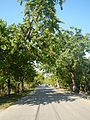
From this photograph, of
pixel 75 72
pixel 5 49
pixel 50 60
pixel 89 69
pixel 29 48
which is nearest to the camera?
pixel 5 49

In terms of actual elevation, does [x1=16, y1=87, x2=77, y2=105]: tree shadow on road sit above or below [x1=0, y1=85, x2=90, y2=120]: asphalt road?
above

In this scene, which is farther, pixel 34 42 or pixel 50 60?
pixel 50 60

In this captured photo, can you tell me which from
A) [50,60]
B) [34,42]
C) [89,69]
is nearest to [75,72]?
[89,69]

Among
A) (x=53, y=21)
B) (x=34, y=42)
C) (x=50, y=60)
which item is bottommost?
(x=50, y=60)

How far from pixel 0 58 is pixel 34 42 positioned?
4.48 metres

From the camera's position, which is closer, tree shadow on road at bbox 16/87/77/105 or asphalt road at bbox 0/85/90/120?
asphalt road at bbox 0/85/90/120

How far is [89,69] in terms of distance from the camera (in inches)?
2023

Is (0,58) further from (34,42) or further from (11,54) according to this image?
(34,42)

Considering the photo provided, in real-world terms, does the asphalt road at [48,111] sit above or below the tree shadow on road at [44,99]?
below

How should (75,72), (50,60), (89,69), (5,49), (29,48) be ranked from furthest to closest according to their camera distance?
(75,72) → (89,69) → (50,60) → (29,48) → (5,49)

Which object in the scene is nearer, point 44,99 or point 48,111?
point 48,111

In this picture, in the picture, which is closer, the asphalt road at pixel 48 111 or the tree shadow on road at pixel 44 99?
the asphalt road at pixel 48 111

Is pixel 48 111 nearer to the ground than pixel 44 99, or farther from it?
nearer to the ground

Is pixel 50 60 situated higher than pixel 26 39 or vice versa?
pixel 26 39
